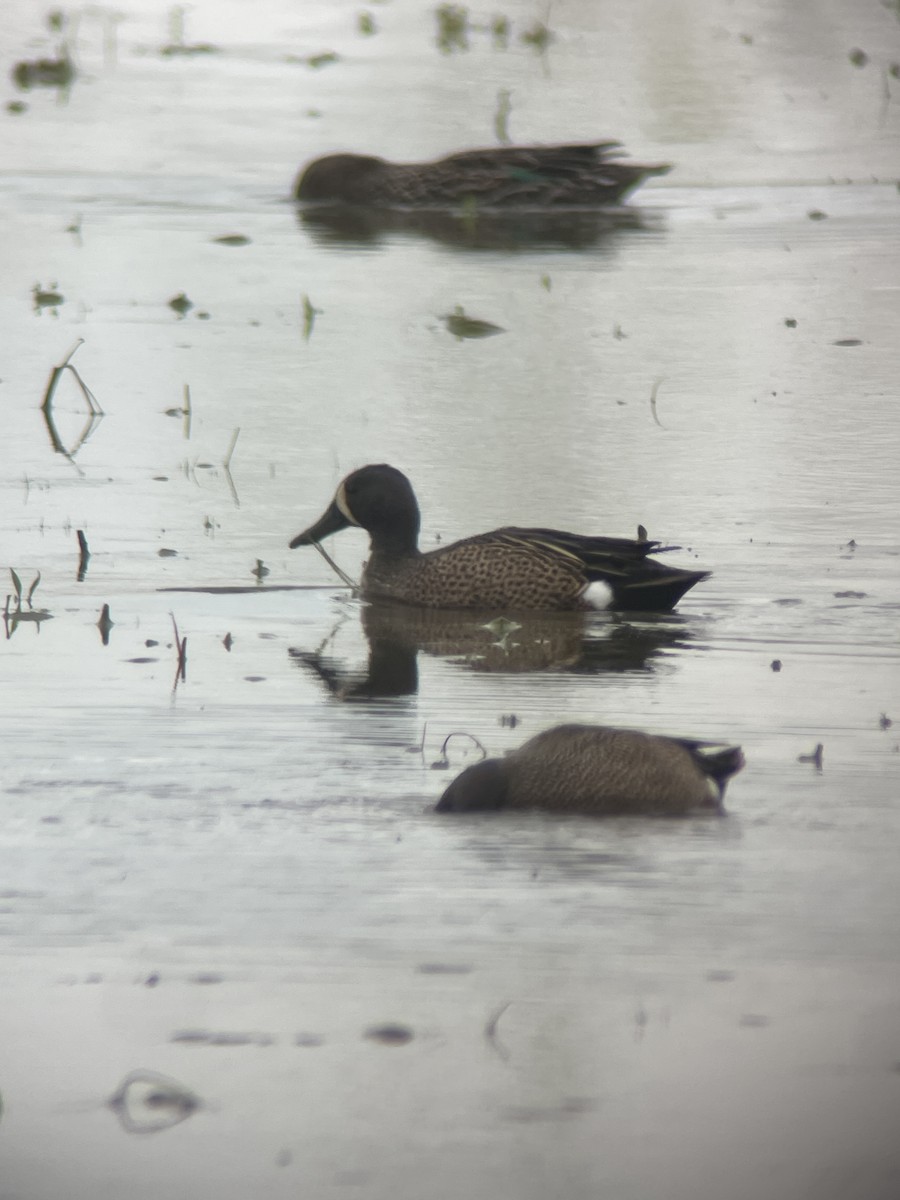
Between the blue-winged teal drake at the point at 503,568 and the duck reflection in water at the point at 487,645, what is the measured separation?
6cm

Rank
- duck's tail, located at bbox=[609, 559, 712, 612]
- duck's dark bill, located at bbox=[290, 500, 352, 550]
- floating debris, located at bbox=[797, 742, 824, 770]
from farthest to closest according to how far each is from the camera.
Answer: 1. duck's dark bill, located at bbox=[290, 500, 352, 550]
2. duck's tail, located at bbox=[609, 559, 712, 612]
3. floating debris, located at bbox=[797, 742, 824, 770]

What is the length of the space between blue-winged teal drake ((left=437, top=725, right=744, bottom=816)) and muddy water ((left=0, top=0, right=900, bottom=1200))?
87mm

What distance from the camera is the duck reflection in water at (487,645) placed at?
6586 millimetres

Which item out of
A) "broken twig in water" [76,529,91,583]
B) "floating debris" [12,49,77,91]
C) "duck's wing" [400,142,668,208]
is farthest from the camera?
"floating debris" [12,49,77,91]

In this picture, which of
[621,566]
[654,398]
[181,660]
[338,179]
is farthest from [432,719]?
[338,179]

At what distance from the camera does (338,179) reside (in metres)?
16.8

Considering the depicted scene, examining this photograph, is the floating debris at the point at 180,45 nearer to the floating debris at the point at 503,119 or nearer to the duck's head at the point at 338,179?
the floating debris at the point at 503,119

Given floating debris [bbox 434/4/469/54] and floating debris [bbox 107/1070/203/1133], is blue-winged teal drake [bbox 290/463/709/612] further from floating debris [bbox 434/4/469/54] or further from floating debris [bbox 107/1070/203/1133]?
floating debris [bbox 434/4/469/54]

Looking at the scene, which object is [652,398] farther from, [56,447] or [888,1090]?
[888,1090]

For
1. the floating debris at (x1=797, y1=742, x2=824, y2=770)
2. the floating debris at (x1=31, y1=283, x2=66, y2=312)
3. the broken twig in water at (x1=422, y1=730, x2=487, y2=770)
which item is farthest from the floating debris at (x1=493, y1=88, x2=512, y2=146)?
the floating debris at (x1=797, y1=742, x2=824, y2=770)

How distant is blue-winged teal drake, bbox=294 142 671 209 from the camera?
16.7 m

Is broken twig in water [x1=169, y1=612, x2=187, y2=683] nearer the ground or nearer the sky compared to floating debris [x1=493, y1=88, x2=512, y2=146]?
nearer the ground

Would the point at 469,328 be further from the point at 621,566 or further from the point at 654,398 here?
the point at 621,566

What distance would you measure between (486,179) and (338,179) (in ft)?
3.70
